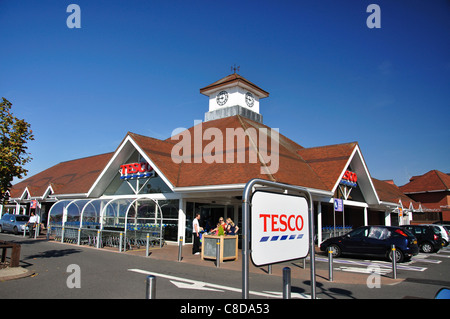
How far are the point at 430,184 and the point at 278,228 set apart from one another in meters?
46.9

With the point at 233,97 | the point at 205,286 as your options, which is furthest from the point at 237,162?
the point at 233,97

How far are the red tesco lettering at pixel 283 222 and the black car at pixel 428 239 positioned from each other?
17.6m

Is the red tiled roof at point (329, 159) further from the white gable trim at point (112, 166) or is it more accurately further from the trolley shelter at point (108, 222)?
the white gable trim at point (112, 166)

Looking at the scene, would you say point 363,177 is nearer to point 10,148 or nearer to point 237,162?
point 237,162

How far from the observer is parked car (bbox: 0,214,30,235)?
2644cm

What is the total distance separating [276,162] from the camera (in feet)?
63.1

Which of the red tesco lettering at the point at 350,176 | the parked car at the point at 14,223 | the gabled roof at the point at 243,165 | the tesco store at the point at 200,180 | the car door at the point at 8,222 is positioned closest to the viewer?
the gabled roof at the point at 243,165

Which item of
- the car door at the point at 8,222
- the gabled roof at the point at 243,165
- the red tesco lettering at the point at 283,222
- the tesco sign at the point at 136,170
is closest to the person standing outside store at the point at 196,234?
the gabled roof at the point at 243,165

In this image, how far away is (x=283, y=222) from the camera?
4.79m

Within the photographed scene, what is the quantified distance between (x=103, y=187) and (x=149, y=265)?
46.1 feet

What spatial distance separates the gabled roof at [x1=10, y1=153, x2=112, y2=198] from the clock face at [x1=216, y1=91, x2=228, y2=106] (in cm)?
1176

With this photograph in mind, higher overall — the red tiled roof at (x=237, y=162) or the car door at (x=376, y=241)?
the red tiled roof at (x=237, y=162)

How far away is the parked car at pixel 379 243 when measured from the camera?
13680mm
